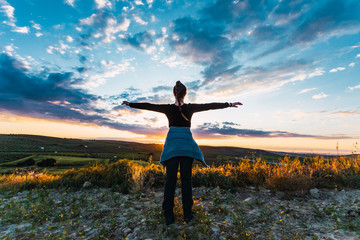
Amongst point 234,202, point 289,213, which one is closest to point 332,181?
point 289,213

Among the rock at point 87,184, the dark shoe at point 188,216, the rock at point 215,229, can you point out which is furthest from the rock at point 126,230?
the rock at point 87,184

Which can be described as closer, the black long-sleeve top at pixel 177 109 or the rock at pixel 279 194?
the black long-sleeve top at pixel 177 109

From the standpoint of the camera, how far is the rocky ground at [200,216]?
12.6 feet

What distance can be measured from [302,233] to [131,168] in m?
6.53

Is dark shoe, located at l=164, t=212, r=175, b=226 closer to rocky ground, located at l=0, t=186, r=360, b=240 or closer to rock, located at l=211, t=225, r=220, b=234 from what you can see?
rocky ground, located at l=0, t=186, r=360, b=240

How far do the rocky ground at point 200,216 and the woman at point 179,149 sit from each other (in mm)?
464

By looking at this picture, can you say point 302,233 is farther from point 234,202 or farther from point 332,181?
point 332,181

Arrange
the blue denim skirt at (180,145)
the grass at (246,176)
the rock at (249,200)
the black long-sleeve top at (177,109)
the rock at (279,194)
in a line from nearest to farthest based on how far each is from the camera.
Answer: the blue denim skirt at (180,145)
the black long-sleeve top at (177,109)
the rock at (249,200)
the rock at (279,194)
the grass at (246,176)

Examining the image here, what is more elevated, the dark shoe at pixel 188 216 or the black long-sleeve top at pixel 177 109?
the black long-sleeve top at pixel 177 109

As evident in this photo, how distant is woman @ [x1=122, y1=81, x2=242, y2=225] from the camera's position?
4230 mm

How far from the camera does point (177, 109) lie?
14.6 ft

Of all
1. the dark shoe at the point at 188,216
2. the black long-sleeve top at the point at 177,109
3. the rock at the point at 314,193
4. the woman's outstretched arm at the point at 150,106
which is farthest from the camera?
the rock at the point at 314,193

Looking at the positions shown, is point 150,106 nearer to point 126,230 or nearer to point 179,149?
point 179,149

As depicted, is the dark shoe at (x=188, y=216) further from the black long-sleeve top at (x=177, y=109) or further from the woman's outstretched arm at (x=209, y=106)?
the woman's outstretched arm at (x=209, y=106)
